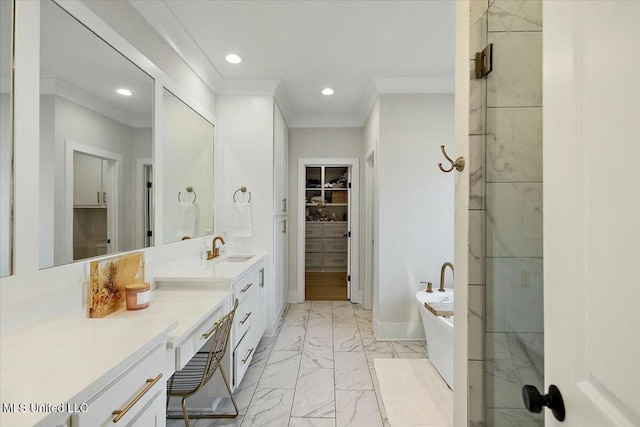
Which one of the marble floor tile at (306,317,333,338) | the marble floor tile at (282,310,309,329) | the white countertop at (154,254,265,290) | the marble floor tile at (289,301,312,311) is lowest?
the marble floor tile at (306,317,333,338)

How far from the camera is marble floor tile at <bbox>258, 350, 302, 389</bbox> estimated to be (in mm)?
2307

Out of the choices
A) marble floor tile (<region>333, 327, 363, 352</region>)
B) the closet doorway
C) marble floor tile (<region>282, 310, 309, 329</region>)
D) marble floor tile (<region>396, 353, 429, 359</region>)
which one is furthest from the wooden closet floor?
marble floor tile (<region>396, 353, 429, 359</region>)

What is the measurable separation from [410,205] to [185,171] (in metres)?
2.21

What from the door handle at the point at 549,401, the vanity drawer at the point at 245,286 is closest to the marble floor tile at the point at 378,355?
the vanity drawer at the point at 245,286

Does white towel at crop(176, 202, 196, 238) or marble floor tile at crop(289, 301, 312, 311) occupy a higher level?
white towel at crop(176, 202, 196, 238)

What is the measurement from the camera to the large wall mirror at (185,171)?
7.26 feet

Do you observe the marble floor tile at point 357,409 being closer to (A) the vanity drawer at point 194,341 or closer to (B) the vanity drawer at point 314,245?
(A) the vanity drawer at point 194,341

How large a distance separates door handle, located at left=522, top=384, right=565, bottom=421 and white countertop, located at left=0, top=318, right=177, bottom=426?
1.05 meters

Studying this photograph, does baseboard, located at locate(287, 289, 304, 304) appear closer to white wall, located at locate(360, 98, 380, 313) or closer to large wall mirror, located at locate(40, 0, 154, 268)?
white wall, located at locate(360, 98, 380, 313)

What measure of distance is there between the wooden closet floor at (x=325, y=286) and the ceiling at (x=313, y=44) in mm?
2829

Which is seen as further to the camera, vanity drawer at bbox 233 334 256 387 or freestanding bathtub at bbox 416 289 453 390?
freestanding bathtub at bbox 416 289 453 390

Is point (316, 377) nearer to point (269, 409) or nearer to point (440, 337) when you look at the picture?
point (269, 409)

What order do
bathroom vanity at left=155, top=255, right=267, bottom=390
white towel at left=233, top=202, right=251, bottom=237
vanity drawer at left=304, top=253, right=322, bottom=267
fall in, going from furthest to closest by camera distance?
vanity drawer at left=304, top=253, right=322, bottom=267 < white towel at left=233, top=202, right=251, bottom=237 < bathroom vanity at left=155, top=255, right=267, bottom=390

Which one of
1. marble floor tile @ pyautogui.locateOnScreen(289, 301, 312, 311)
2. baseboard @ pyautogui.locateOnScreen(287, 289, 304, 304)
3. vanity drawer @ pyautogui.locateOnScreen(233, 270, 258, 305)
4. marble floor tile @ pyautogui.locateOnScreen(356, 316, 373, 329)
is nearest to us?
vanity drawer @ pyautogui.locateOnScreen(233, 270, 258, 305)
